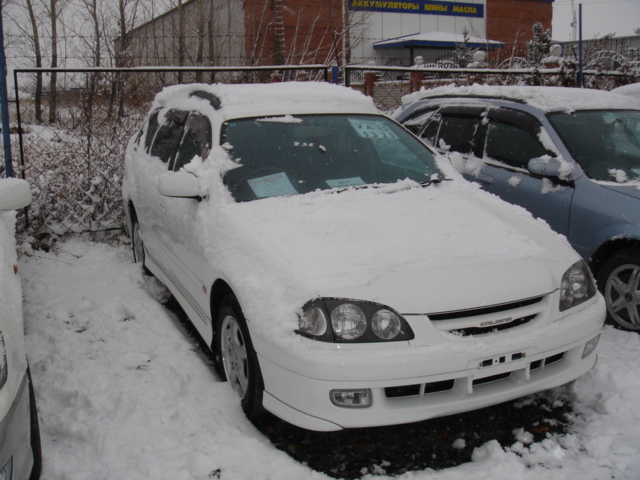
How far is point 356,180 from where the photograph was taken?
12.8ft

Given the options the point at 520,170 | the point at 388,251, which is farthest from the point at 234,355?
the point at 520,170

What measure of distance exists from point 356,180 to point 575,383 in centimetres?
176

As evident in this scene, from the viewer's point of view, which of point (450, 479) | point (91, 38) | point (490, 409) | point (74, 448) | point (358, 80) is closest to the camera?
point (450, 479)

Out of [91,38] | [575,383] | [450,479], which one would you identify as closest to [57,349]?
[450,479]

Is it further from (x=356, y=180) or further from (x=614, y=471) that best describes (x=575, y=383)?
(x=356, y=180)

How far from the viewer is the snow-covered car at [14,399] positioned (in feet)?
7.22

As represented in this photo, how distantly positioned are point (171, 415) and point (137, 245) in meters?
2.84

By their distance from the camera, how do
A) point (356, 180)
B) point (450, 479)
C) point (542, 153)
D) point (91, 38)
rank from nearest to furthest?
point (450, 479) < point (356, 180) < point (542, 153) < point (91, 38)

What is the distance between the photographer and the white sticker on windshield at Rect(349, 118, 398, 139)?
4.37 m

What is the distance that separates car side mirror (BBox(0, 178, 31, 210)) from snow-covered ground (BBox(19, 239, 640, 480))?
3.39ft

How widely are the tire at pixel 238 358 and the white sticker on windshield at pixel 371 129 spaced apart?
1.72 m

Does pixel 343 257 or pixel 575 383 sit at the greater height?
pixel 343 257

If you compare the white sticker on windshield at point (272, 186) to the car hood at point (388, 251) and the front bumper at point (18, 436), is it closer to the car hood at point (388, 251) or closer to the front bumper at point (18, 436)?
the car hood at point (388, 251)

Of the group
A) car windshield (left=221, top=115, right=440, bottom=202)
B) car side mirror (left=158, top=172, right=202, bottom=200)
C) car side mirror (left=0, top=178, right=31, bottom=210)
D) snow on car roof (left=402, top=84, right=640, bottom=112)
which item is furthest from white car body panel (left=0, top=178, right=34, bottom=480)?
snow on car roof (left=402, top=84, right=640, bottom=112)
